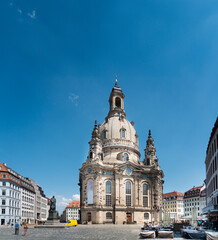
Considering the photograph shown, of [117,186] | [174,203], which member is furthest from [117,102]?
[174,203]

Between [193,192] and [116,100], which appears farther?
[193,192]

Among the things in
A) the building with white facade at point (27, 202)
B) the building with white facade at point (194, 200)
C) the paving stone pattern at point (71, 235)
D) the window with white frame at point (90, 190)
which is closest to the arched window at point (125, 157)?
the window with white frame at point (90, 190)

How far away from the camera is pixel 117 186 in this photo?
72500mm

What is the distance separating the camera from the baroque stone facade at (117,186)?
70.6m

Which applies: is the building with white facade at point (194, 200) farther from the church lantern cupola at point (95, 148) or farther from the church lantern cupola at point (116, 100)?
the church lantern cupola at point (95, 148)

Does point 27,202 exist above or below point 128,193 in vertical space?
below

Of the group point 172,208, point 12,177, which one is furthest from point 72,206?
point 12,177

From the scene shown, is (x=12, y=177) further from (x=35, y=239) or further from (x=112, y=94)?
(x=35, y=239)

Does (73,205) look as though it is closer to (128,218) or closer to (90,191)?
(90,191)

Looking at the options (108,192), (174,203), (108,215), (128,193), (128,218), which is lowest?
(174,203)

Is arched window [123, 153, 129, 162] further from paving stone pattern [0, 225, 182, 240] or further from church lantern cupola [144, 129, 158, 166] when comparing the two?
paving stone pattern [0, 225, 182, 240]

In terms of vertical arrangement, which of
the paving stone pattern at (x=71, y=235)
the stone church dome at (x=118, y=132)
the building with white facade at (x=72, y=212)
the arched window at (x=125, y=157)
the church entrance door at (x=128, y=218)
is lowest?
the building with white facade at (x=72, y=212)

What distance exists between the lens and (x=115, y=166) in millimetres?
73938

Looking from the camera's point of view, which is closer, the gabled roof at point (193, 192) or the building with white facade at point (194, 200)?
the building with white facade at point (194, 200)
